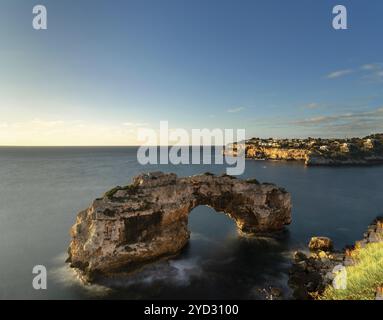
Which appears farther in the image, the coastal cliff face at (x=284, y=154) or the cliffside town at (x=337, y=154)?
the coastal cliff face at (x=284, y=154)

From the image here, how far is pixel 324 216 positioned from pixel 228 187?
27.4 meters

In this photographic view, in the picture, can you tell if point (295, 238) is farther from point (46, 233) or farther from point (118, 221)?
point (46, 233)

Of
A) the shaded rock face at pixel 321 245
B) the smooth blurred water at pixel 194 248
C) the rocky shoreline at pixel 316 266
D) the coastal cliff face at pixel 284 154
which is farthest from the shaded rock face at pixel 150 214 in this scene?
the coastal cliff face at pixel 284 154

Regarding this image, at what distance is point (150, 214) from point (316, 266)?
18863 mm

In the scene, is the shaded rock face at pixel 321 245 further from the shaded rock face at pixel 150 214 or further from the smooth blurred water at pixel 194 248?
the shaded rock face at pixel 150 214

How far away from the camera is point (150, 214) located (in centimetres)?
3491

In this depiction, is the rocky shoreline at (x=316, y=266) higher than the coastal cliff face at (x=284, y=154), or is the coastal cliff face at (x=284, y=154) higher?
the coastal cliff face at (x=284, y=154)

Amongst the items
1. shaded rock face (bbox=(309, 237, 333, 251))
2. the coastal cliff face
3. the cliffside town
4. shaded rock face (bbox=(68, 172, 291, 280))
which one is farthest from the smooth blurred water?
the coastal cliff face

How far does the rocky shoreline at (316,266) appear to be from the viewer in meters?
27.1

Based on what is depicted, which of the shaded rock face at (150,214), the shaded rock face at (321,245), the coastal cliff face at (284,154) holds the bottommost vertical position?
the shaded rock face at (321,245)

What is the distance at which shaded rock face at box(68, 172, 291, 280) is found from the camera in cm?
3219

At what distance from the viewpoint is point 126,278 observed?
104 feet

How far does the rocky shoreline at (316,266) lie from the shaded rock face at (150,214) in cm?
836
